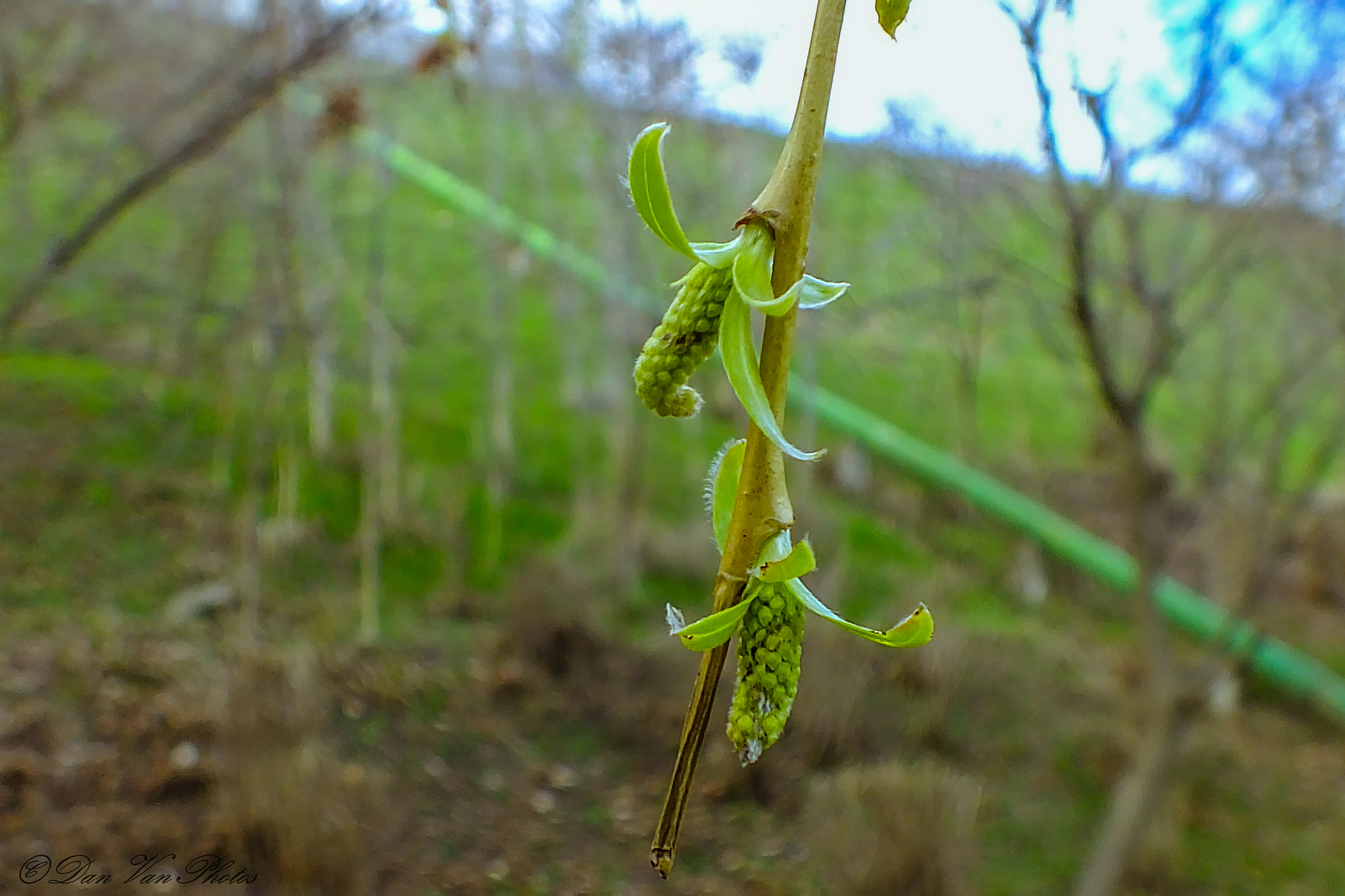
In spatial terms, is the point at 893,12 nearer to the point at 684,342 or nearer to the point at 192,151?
the point at 684,342

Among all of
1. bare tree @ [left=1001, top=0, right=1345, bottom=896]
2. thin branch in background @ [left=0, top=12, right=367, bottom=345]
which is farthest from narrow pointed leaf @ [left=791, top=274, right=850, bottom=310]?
thin branch in background @ [left=0, top=12, right=367, bottom=345]

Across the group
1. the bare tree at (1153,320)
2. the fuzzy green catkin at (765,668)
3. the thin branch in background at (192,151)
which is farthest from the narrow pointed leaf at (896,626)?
the thin branch in background at (192,151)

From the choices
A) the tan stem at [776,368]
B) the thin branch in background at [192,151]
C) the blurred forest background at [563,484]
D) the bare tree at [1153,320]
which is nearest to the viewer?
the tan stem at [776,368]

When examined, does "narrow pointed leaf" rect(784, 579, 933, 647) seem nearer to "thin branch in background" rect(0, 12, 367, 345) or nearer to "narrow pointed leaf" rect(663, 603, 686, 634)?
"narrow pointed leaf" rect(663, 603, 686, 634)

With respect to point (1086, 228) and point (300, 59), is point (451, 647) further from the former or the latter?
point (1086, 228)

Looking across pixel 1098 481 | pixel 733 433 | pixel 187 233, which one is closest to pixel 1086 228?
pixel 187 233

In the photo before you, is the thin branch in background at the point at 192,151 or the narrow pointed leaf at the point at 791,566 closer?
the narrow pointed leaf at the point at 791,566

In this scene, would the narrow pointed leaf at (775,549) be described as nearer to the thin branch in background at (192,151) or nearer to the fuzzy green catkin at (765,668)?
the fuzzy green catkin at (765,668)
